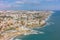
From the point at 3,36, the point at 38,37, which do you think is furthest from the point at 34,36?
the point at 3,36

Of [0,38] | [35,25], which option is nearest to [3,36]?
[0,38]

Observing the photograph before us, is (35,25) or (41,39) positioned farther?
(35,25)

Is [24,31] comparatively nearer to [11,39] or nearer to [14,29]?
[14,29]

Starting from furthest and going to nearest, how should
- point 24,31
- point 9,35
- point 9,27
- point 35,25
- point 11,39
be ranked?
point 35,25 → point 9,27 → point 24,31 → point 9,35 → point 11,39

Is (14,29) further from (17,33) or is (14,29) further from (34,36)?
(34,36)

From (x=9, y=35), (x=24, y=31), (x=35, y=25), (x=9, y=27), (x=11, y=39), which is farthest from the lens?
(x=35, y=25)

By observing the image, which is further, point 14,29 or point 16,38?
point 14,29

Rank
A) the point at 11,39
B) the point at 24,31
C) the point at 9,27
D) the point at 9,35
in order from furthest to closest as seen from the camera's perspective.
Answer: the point at 9,27 < the point at 24,31 < the point at 9,35 < the point at 11,39

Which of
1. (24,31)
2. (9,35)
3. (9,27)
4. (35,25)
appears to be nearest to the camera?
(9,35)
